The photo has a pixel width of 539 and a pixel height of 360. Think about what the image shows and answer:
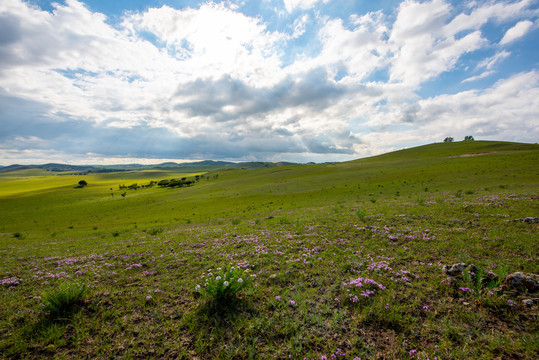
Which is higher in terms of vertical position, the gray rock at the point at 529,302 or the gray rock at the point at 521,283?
the gray rock at the point at 521,283

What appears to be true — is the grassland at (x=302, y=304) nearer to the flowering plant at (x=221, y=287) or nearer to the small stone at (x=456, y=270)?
the flowering plant at (x=221, y=287)

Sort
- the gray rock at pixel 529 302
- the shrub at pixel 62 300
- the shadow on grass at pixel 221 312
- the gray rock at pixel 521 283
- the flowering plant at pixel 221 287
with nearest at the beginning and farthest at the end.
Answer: the gray rock at pixel 529 302 < the gray rock at pixel 521 283 < the shadow on grass at pixel 221 312 < the shrub at pixel 62 300 < the flowering plant at pixel 221 287

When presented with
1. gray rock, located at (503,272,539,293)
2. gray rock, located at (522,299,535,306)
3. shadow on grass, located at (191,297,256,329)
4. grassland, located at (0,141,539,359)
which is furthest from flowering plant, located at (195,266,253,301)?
gray rock, located at (503,272,539,293)

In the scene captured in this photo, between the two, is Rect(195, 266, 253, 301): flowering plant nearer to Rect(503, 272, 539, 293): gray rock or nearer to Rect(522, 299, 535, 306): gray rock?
Rect(522, 299, 535, 306): gray rock

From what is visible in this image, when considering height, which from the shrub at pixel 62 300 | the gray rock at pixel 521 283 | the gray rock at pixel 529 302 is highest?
the gray rock at pixel 521 283

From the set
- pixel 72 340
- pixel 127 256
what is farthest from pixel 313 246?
pixel 127 256

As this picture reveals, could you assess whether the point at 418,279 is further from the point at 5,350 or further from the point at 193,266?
the point at 5,350

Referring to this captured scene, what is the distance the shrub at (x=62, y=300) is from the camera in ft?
20.0

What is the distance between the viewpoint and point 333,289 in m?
7.00

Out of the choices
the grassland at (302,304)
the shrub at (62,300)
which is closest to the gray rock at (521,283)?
the grassland at (302,304)

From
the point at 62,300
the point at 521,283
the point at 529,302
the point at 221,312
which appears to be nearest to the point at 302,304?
the point at 221,312

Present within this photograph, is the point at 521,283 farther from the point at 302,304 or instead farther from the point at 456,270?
the point at 302,304

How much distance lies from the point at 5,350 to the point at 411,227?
16510 millimetres

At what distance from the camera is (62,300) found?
20.7 ft
